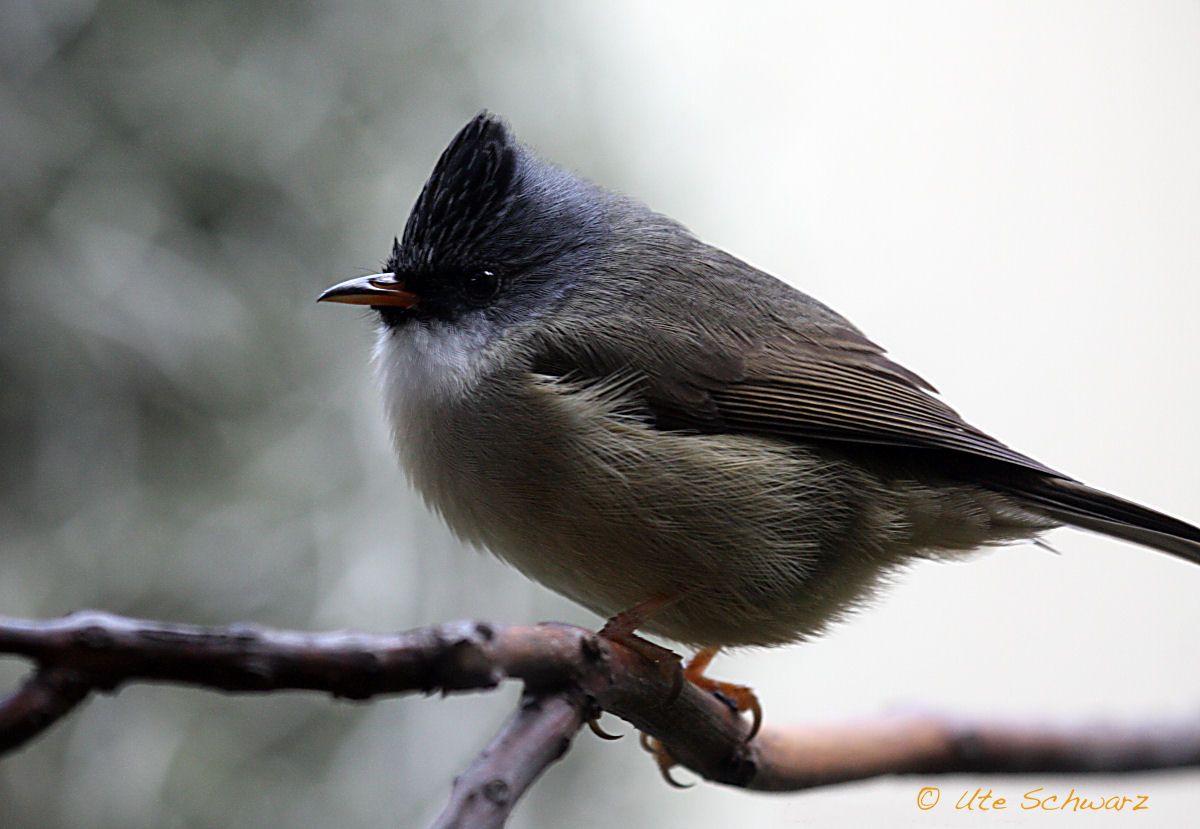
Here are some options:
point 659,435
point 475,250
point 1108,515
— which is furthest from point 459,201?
point 1108,515

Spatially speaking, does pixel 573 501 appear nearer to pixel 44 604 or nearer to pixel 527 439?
pixel 527 439

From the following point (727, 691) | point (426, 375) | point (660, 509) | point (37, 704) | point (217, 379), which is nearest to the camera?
point (37, 704)

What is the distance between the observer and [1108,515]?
1308 mm

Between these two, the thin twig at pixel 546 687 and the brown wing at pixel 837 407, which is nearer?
the thin twig at pixel 546 687

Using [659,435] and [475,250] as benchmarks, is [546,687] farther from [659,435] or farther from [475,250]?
[475,250]

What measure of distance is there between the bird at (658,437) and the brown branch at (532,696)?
0.08 m

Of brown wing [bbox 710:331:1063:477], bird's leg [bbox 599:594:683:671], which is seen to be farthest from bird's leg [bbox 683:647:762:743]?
brown wing [bbox 710:331:1063:477]

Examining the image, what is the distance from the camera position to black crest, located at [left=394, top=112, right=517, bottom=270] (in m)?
1.38

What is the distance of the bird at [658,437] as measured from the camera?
1243 millimetres

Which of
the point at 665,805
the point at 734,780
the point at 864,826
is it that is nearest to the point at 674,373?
the point at 734,780

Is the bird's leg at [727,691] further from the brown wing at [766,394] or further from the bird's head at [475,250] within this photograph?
the bird's head at [475,250]

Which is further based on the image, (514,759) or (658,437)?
(658,437)

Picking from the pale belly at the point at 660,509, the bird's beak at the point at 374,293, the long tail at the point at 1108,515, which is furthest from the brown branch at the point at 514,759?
the long tail at the point at 1108,515

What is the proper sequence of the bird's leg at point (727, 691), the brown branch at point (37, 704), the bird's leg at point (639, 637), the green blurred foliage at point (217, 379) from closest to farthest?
1. the brown branch at point (37, 704)
2. the bird's leg at point (639, 637)
3. the bird's leg at point (727, 691)
4. the green blurred foliage at point (217, 379)
